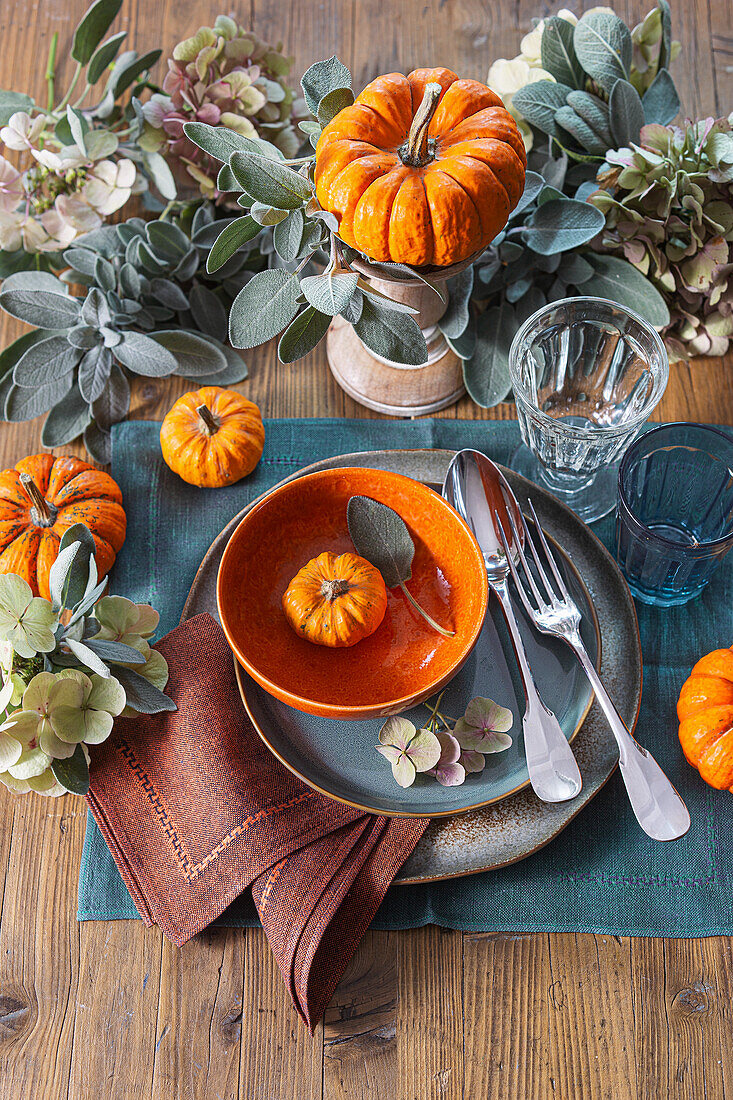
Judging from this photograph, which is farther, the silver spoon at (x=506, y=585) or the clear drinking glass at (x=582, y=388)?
the clear drinking glass at (x=582, y=388)

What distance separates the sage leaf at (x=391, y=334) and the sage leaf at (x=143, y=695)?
364 mm

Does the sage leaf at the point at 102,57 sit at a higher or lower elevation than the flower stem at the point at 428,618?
higher

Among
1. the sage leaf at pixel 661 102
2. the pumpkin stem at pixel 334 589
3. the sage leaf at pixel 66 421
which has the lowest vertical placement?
the sage leaf at pixel 66 421

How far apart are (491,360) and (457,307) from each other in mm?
75

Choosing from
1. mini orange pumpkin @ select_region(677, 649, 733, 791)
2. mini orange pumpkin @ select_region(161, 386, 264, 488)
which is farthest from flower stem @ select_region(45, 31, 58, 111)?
mini orange pumpkin @ select_region(677, 649, 733, 791)

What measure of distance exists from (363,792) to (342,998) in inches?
6.8

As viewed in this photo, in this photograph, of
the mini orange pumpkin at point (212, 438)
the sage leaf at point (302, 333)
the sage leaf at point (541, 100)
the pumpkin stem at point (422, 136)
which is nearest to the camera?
the pumpkin stem at point (422, 136)

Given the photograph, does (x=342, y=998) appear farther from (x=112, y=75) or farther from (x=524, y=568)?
(x=112, y=75)

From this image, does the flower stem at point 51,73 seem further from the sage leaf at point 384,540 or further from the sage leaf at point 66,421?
the sage leaf at point 384,540

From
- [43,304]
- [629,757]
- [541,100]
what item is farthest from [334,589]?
[541,100]

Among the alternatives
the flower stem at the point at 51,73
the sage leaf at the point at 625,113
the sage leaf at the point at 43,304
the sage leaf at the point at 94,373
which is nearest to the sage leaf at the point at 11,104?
the flower stem at the point at 51,73

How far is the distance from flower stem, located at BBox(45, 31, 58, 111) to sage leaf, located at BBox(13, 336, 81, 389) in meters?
0.37

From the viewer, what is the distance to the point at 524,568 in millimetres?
829

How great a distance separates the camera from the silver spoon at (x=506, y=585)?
735 mm
